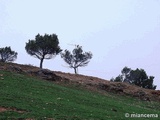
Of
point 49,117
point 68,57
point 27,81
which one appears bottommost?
point 49,117

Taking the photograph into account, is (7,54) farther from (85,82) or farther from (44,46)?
(85,82)

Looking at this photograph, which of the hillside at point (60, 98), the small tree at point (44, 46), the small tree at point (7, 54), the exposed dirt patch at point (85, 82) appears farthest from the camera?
the small tree at point (7, 54)

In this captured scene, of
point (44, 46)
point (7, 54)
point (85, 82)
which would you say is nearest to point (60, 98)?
point (85, 82)

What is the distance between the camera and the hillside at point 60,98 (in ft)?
56.5

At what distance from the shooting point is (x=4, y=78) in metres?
27.6

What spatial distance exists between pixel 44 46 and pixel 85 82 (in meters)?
15.5

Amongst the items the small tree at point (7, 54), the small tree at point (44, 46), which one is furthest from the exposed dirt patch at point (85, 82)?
the small tree at point (7, 54)

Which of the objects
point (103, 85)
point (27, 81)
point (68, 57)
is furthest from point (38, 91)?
point (68, 57)

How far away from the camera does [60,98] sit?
23.5 m

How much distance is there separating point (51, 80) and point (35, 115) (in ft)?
62.3

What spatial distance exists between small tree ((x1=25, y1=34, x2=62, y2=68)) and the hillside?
38.8ft

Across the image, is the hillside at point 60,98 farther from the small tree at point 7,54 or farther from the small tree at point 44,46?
the small tree at point 7,54

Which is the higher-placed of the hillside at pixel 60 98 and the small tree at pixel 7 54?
the small tree at pixel 7 54

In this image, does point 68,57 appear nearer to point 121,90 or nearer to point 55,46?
point 55,46
